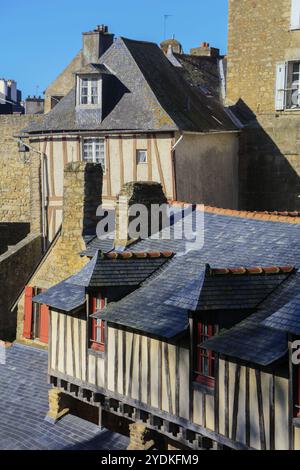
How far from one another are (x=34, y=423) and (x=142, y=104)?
7986 mm

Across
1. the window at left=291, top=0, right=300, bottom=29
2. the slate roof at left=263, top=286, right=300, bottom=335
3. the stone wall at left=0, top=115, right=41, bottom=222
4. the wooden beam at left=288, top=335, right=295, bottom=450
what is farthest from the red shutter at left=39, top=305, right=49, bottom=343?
the stone wall at left=0, top=115, right=41, bottom=222

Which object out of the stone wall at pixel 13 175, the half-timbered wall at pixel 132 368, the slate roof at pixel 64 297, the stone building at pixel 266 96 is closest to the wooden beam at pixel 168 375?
the half-timbered wall at pixel 132 368

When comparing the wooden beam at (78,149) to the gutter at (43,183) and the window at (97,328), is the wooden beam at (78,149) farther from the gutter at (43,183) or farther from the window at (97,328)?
the window at (97,328)

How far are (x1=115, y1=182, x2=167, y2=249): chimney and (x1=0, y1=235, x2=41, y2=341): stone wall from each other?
239 inches

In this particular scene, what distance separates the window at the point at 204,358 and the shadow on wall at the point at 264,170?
918 cm

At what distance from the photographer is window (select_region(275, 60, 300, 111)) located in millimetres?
18062

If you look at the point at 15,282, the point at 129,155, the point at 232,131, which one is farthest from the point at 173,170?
the point at 15,282

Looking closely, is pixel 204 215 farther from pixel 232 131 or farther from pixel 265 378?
pixel 232 131

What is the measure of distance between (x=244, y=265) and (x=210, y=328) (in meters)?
1.35

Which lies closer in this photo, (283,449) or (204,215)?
(283,449)

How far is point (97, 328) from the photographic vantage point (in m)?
11.5

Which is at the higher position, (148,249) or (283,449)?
(148,249)

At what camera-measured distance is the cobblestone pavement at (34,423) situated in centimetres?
1095

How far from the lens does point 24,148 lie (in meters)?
23.5
